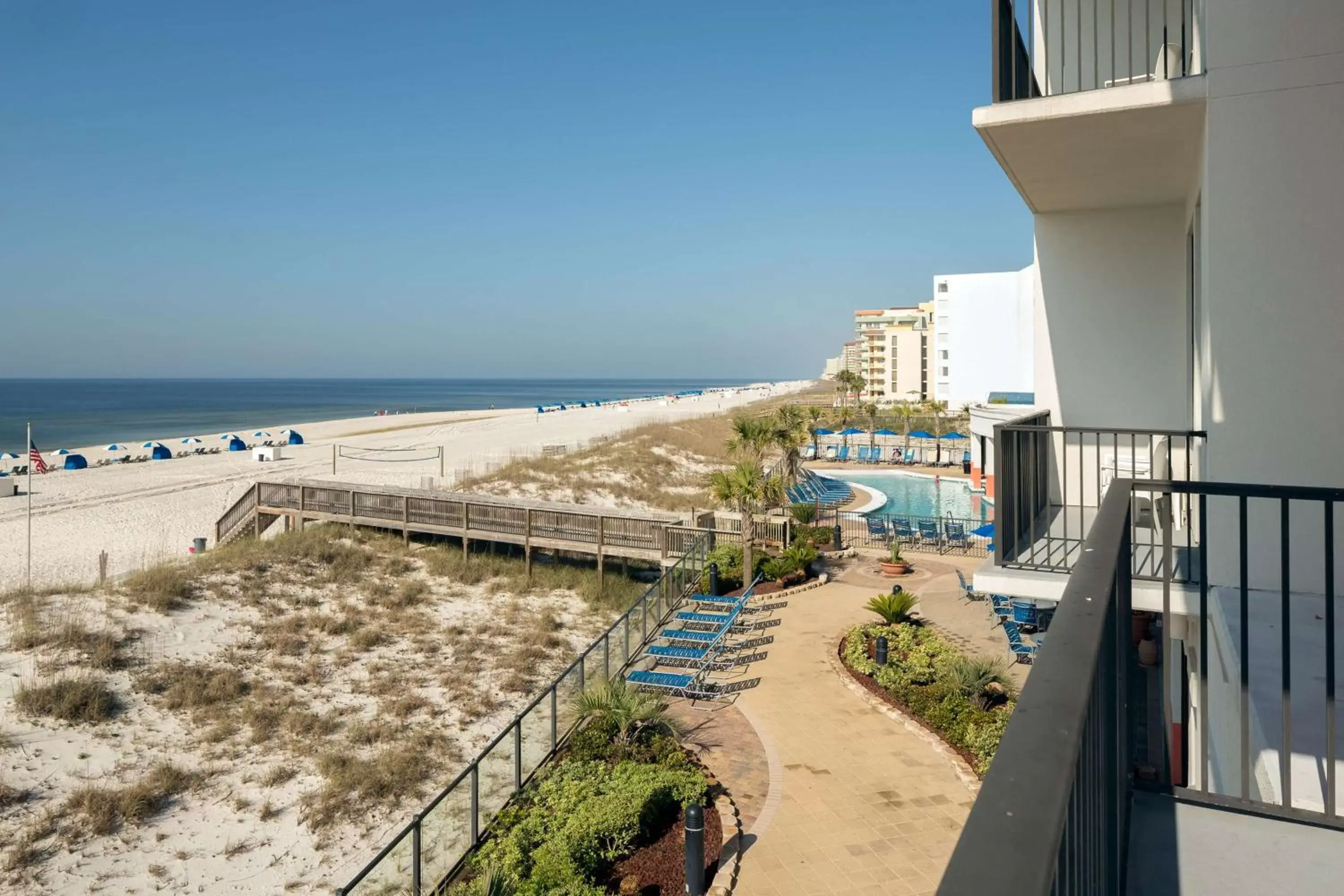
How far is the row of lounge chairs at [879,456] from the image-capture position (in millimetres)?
42844

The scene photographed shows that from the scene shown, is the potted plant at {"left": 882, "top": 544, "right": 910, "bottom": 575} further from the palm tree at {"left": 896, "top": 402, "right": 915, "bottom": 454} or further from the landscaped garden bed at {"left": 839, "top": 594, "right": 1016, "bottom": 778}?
the palm tree at {"left": 896, "top": 402, "right": 915, "bottom": 454}

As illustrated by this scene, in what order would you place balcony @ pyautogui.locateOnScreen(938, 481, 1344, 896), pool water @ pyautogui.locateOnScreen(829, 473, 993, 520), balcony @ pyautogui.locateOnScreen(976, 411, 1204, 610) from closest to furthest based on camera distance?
balcony @ pyautogui.locateOnScreen(938, 481, 1344, 896)
balcony @ pyautogui.locateOnScreen(976, 411, 1204, 610)
pool water @ pyautogui.locateOnScreen(829, 473, 993, 520)

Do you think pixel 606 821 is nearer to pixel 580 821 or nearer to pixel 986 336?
pixel 580 821

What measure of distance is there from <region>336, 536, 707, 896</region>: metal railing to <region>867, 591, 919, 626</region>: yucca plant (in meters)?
4.41

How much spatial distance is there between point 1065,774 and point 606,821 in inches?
346

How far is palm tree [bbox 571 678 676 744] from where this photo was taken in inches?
456

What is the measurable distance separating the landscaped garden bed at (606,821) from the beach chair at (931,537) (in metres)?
13.5

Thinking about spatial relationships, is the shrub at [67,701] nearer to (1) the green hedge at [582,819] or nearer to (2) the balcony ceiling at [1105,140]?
(1) the green hedge at [582,819]

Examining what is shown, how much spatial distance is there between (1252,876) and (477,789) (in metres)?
8.08

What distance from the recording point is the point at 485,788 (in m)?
9.84

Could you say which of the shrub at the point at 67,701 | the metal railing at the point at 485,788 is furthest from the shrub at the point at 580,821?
the shrub at the point at 67,701

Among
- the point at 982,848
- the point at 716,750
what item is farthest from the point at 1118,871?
the point at 716,750

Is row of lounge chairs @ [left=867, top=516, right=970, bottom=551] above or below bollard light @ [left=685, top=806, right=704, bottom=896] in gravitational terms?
above

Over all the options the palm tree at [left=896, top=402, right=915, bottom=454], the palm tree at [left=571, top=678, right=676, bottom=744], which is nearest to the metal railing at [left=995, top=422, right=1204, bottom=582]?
the palm tree at [left=571, top=678, right=676, bottom=744]
